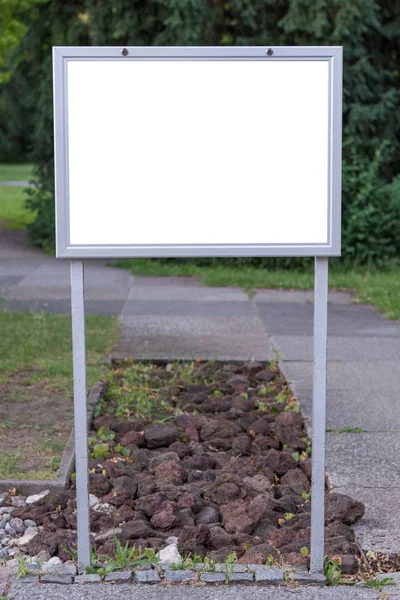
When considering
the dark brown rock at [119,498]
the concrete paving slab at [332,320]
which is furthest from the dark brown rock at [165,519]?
the concrete paving slab at [332,320]

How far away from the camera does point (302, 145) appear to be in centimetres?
362

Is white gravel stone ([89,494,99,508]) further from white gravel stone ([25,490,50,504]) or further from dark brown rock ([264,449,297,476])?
dark brown rock ([264,449,297,476])

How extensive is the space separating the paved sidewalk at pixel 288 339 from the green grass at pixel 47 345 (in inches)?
8.6

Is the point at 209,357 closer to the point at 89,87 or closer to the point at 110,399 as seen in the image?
the point at 110,399

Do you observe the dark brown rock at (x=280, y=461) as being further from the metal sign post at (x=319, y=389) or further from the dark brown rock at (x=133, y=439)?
the metal sign post at (x=319, y=389)

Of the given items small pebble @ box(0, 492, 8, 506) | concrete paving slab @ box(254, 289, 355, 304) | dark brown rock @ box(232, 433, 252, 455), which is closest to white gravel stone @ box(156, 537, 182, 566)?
small pebble @ box(0, 492, 8, 506)

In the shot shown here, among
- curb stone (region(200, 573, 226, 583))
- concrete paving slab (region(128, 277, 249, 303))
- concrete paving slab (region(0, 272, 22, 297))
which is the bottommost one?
concrete paving slab (region(128, 277, 249, 303))

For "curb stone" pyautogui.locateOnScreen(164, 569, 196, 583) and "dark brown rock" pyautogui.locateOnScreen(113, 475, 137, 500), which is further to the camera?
"dark brown rock" pyautogui.locateOnScreen(113, 475, 137, 500)

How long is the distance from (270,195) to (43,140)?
11.8m

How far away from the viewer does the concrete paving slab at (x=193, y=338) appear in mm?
7777

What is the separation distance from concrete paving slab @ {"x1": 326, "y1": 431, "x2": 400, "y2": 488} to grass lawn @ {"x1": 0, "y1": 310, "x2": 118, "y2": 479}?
1.40 meters

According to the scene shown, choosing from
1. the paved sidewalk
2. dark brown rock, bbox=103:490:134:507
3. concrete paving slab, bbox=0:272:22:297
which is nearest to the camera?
dark brown rock, bbox=103:490:134:507

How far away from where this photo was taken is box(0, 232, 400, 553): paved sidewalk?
15.8ft

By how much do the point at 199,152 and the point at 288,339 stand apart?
5029 mm
